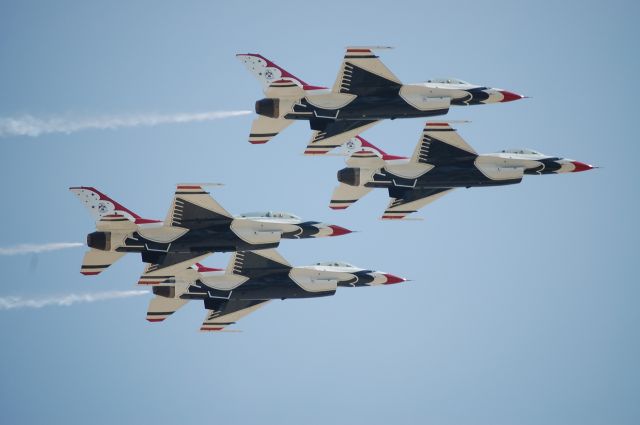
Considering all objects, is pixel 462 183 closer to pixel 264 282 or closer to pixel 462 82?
pixel 462 82

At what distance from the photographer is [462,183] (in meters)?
105

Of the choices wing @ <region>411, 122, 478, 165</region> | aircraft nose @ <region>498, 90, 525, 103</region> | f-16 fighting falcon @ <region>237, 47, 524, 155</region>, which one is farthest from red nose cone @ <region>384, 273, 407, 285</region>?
aircraft nose @ <region>498, 90, 525, 103</region>

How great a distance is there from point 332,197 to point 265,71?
909 centimetres

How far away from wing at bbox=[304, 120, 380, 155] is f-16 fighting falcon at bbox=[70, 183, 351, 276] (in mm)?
6796

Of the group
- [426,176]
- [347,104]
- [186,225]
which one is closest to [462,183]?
[426,176]

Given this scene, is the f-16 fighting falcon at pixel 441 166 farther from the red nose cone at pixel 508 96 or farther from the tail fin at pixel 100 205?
the tail fin at pixel 100 205

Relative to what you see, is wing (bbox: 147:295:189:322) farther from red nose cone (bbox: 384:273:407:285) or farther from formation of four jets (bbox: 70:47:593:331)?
red nose cone (bbox: 384:273:407:285)

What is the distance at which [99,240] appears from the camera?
9975 centimetres

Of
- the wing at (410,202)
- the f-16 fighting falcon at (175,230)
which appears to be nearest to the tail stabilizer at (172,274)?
the f-16 fighting falcon at (175,230)

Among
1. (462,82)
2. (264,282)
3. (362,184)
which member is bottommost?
(264,282)

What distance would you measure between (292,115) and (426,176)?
29.0ft

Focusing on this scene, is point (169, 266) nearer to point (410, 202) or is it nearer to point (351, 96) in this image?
point (351, 96)

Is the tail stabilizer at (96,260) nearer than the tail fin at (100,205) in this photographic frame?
No

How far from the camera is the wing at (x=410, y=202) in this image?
10781 cm
